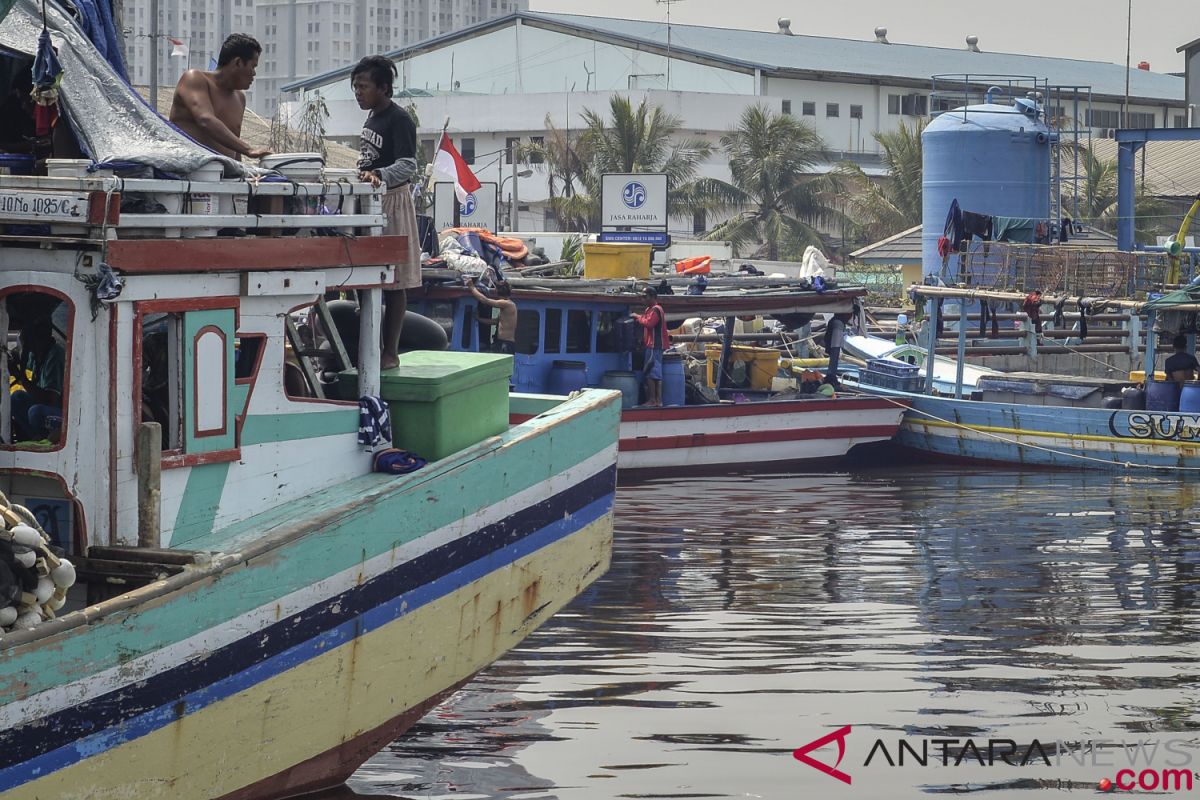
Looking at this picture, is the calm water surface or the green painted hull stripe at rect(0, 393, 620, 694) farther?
the calm water surface

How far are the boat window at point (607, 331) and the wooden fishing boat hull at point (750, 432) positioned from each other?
1.05m

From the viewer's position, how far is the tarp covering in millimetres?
6434

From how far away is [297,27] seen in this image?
13775 cm

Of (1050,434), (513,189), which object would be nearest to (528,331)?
(1050,434)

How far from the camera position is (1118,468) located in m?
21.8

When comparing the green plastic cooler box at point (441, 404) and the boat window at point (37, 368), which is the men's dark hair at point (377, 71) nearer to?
the green plastic cooler box at point (441, 404)

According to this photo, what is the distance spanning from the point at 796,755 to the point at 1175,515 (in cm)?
1098

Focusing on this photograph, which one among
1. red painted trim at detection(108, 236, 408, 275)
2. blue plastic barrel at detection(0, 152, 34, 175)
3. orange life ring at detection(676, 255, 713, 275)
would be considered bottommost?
red painted trim at detection(108, 236, 408, 275)

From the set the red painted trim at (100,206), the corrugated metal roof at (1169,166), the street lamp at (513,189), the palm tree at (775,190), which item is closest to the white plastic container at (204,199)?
the red painted trim at (100,206)

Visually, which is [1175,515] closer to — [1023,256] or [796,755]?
[1023,256]

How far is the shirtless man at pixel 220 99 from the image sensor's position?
290 inches

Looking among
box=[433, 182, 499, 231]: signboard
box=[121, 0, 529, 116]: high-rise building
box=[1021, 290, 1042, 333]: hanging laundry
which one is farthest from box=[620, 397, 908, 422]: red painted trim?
box=[121, 0, 529, 116]: high-rise building

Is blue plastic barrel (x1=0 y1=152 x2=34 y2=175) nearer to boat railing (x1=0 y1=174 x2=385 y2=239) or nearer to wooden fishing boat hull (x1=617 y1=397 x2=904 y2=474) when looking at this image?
boat railing (x1=0 y1=174 x2=385 y2=239)

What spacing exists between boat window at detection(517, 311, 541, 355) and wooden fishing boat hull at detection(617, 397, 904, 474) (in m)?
1.54
